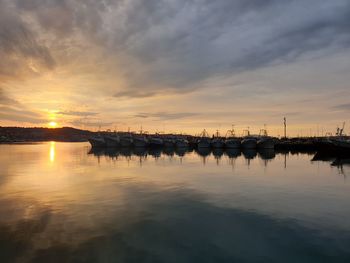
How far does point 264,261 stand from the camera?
11750 millimetres

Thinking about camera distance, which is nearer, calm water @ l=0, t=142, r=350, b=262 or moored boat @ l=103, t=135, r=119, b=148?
calm water @ l=0, t=142, r=350, b=262

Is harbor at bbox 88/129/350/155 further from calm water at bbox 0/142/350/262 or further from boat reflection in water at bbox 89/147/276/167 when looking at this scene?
calm water at bbox 0/142/350/262

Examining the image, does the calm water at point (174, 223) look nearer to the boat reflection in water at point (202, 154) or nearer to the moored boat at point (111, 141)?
the boat reflection in water at point (202, 154)

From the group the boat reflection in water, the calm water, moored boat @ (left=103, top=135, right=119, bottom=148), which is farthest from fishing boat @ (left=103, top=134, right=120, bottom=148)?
the calm water

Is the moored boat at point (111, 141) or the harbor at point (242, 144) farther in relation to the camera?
the moored boat at point (111, 141)

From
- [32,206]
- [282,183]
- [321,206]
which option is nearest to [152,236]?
[32,206]

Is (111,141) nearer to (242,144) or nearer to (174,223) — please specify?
(242,144)

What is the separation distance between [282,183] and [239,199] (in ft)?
35.2

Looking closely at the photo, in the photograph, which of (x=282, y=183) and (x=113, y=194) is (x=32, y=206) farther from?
(x=282, y=183)

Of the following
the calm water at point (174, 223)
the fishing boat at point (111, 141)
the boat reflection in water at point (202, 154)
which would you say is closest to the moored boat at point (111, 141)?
the fishing boat at point (111, 141)

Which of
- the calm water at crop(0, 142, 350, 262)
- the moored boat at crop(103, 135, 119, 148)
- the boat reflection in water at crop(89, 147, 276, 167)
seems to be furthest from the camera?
the moored boat at crop(103, 135, 119, 148)

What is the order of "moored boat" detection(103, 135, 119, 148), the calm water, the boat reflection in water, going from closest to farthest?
1. the calm water
2. the boat reflection in water
3. "moored boat" detection(103, 135, 119, 148)

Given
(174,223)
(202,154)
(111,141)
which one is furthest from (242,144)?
(174,223)

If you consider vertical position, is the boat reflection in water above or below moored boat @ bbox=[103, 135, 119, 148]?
below
